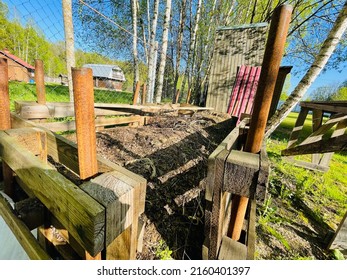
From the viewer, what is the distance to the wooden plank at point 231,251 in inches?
43.1

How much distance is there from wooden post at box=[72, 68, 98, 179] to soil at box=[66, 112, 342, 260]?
1036 millimetres

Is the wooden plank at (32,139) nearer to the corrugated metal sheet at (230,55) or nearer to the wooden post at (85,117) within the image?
the wooden post at (85,117)

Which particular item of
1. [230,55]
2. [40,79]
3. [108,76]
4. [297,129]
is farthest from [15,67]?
[297,129]

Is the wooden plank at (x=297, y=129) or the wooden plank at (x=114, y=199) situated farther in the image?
the wooden plank at (x=297, y=129)

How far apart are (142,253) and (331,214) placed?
9.89 feet

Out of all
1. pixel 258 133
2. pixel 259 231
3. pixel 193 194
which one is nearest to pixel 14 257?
pixel 193 194

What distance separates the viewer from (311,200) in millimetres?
2910

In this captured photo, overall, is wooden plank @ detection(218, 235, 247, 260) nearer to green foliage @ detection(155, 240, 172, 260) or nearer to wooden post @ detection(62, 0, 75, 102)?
green foliage @ detection(155, 240, 172, 260)

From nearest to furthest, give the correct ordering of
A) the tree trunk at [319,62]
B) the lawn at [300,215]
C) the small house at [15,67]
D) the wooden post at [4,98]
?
the wooden post at [4,98] < the lawn at [300,215] < the tree trunk at [319,62] < the small house at [15,67]

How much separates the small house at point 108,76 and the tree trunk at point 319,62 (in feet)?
143

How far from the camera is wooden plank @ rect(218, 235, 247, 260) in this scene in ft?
3.59

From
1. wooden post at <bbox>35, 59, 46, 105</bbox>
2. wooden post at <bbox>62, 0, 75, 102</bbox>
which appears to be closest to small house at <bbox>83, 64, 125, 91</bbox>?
wooden post at <bbox>62, 0, 75, 102</bbox>

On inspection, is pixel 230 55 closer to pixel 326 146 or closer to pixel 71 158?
pixel 326 146

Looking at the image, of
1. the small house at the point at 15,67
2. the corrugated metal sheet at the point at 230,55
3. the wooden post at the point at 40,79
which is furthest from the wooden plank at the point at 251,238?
the small house at the point at 15,67
